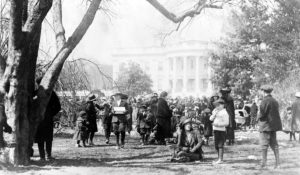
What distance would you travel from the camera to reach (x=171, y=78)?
9056cm

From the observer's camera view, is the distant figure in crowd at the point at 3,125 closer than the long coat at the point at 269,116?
Yes

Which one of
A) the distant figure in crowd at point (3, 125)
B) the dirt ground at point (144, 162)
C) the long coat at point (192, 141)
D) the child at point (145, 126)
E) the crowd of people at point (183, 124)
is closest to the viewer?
the dirt ground at point (144, 162)

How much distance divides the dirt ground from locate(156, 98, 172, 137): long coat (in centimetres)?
125

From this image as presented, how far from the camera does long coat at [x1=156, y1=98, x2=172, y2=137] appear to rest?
46.4 ft

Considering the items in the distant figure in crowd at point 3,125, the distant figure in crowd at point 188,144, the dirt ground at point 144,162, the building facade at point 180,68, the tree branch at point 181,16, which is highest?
Answer: the building facade at point 180,68

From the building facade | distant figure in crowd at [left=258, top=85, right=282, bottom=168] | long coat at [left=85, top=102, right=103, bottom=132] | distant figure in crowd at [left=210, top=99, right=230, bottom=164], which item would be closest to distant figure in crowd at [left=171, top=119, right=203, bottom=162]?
distant figure in crowd at [left=210, top=99, right=230, bottom=164]

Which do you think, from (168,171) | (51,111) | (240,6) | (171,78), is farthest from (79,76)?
(171,78)

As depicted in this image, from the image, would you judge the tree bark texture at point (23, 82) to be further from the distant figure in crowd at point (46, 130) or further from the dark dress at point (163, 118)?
the dark dress at point (163, 118)

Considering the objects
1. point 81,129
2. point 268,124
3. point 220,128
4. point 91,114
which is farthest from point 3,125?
point 91,114

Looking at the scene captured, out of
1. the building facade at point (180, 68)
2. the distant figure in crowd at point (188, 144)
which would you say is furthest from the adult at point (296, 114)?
the building facade at point (180, 68)

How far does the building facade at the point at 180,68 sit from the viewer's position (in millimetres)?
85000

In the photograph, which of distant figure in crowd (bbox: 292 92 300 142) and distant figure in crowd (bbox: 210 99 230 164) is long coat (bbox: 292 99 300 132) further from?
distant figure in crowd (bbox: 210 99 230 164)

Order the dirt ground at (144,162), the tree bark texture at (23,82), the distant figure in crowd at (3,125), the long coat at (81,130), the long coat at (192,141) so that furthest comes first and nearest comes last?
1. the long coat at (81,130)
2. the long coat at (192,141)
3. the tree bark texture at (23,82)
4. the distant figure in crowd at (3,125)
5. the dirt ground at (144,162)

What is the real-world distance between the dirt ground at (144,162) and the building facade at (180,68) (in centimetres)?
6761
